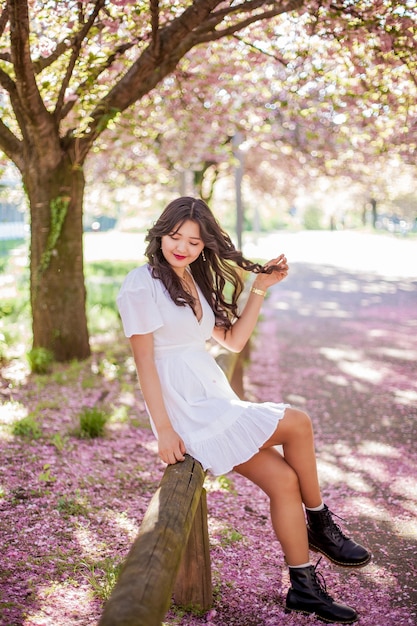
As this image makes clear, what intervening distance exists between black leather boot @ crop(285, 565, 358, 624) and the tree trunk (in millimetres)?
4783

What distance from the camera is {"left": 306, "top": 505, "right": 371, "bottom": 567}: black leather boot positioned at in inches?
120

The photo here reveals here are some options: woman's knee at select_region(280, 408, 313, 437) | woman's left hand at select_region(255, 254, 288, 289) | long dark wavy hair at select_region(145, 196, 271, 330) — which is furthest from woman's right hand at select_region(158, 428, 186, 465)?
woman's left hand at select_region(255, 254, 288, 289)

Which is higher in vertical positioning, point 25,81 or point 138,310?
point 25,81

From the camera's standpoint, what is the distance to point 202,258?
358 centimetres

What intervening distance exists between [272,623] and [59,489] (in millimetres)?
1655

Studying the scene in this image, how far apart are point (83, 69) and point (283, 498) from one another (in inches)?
192

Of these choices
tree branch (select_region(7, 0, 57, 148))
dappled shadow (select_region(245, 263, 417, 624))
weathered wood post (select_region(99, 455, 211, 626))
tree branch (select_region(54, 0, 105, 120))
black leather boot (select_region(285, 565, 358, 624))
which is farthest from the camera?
tree branch (select_region(54, 0, 105, 120))

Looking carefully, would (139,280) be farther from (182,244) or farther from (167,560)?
(167,560)

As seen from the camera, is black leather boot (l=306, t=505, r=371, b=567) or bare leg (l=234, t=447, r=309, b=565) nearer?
bare leg (l=234, t=447, r=309, b=565)

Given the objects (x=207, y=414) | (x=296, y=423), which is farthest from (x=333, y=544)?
(x=207, y=414)

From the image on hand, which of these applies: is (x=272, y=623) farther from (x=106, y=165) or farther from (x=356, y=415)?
(x=106, y=165)

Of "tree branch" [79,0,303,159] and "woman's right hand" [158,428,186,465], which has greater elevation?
"tree branch" [79,0,303,159]

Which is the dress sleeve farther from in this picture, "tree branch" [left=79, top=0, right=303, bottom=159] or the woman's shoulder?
"tree branch" [left=79, top=0, right=303, bottom=159]

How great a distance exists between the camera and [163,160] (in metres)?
16.7
